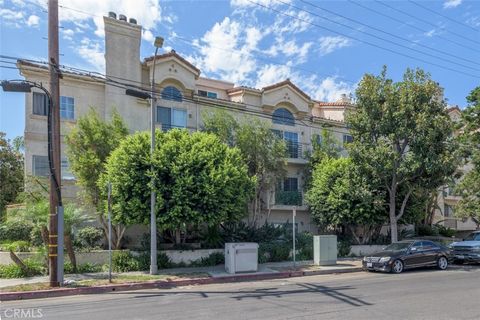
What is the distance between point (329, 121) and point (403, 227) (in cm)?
907

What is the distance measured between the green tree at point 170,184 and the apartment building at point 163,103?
2920 mm

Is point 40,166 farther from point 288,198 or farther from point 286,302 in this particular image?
point 286,302

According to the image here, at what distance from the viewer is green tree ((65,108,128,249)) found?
60.2ft

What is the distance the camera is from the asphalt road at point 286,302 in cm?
882

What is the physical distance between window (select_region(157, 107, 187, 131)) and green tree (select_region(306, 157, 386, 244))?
28.9ft

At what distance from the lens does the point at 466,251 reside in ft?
64.9

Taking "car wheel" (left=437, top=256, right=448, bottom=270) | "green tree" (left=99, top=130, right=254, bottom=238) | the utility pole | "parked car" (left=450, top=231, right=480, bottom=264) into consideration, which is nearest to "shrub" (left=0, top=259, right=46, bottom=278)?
the utility pole

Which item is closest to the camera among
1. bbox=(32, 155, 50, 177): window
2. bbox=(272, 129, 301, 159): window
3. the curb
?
the curb

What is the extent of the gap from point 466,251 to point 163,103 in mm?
17902

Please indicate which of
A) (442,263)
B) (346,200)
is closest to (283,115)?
(346,200)

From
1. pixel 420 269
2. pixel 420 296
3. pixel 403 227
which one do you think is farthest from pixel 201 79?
pixel 420 296

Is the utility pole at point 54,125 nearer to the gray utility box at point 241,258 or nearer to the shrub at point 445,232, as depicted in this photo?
the gray utility box at point 241,258

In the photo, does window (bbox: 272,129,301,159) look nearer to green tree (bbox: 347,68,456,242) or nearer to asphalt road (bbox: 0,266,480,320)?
green tree (bbox: 347,68,456,242)

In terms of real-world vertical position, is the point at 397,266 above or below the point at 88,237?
below
